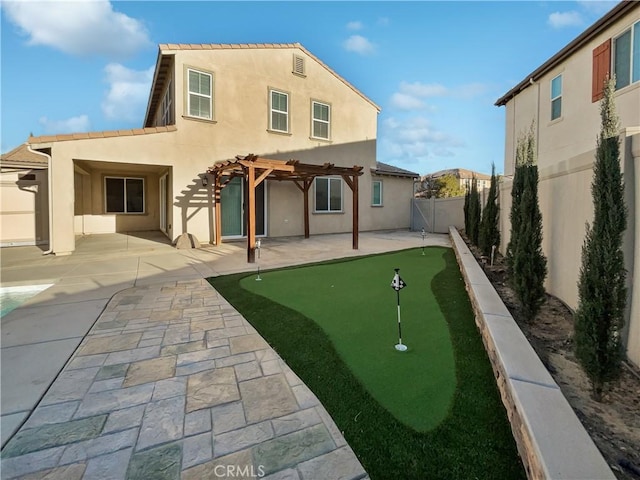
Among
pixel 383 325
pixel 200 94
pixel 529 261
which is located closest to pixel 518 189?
pixel 529 261

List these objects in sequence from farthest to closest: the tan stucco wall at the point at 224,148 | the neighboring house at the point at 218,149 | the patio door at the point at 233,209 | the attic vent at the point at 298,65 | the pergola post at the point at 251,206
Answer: the attic vent at the point at 298,65, the patio door at the point at 233,209, the neighboring house at the point at 218,149, the tan stucco wall at the point at 224,148, the pergola post at the point at 251,206

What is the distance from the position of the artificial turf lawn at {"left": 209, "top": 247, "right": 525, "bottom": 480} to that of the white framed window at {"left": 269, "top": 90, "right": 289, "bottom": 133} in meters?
10.7

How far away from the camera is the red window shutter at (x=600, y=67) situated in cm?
867

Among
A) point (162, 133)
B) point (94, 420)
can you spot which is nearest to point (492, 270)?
point (94, 420)

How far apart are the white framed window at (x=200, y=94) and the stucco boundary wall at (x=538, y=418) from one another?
36.7 ft

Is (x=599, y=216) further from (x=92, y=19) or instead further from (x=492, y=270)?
(x=92, y=19)

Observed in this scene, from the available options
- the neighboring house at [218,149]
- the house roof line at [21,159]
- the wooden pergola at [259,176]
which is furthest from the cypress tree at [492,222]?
the house roof line at [21,159]

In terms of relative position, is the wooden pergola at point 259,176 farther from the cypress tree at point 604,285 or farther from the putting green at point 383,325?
the cypress tree at point 604,285

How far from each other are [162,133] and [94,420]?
9.90 metres

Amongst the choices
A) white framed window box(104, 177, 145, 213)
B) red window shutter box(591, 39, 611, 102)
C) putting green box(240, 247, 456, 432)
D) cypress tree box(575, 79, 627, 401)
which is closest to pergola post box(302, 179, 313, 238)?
putting green box(240, 247, 456, 432)

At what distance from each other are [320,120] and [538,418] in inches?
565

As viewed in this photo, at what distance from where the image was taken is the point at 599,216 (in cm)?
279

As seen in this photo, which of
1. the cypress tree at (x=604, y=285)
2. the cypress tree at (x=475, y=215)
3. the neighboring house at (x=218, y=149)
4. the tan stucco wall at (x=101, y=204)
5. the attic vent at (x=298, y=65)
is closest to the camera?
the cypress tree at (x=604, y=285)

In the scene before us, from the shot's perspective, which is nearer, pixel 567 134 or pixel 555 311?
pixel 555 311
